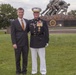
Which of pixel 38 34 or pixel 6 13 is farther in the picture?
pixel 6 13

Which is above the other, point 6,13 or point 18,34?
point 18,34

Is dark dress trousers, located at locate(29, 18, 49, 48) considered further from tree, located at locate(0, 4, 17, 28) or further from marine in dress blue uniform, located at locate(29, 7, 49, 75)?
tree, located at locate(0, 4, 17, 28)

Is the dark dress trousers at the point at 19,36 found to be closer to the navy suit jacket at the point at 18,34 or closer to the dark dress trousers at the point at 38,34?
the navy suit jacket at the point at 18,34

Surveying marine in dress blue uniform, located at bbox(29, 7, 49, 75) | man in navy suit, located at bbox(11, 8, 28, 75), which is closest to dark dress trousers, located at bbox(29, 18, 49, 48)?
marine in dress blue uniform, located at bbox(29, 7, 49, 75)

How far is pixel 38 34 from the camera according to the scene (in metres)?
7.25

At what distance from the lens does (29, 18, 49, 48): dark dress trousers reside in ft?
23.7

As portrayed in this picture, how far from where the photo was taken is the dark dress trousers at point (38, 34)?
721cm

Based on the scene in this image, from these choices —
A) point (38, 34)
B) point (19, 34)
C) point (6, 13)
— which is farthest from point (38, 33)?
point (6, 13)

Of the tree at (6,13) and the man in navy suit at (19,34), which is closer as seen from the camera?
the man in navy suit at (19,34)

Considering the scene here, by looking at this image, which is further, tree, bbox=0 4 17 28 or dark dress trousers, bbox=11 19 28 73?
tree, bbox=0 4 17 28

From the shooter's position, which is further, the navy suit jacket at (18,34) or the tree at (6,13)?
the tree at (6,13)

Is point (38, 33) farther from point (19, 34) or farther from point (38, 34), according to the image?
point (19, 34)

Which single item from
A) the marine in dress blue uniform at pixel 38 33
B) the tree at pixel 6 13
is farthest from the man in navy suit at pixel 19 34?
the tree at pixel 6 13

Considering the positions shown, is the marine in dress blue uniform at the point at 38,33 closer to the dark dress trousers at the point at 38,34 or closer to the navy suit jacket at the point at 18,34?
the dark dress trousers at the point at 38,34
